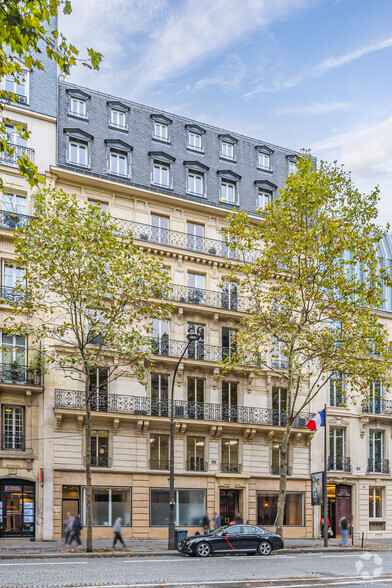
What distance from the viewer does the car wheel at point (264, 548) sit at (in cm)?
2467

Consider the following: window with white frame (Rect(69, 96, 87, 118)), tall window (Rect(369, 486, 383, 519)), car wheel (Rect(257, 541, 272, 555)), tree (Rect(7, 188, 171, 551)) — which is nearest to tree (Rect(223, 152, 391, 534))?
car wheel (Rect(257, 541, 272, 555))

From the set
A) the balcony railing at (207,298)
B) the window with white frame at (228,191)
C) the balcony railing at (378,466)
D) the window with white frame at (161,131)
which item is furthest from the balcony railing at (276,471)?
the window with white frame at (161,131)

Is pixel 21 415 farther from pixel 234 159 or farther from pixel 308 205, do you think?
pixel 234 159

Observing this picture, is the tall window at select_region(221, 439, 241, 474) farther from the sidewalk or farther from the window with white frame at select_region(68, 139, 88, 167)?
the window with white frame at select_region(68, 139, 88, 167)

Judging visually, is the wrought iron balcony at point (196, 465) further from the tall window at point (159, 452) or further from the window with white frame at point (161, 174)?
the window with white frame at point (161, 174)

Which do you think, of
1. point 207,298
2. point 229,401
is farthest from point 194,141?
point 229,401

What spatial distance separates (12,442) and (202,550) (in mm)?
11264

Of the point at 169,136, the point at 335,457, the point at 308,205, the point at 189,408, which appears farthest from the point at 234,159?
the point at 335,457

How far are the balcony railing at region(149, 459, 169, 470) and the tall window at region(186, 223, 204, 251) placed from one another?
1146cm

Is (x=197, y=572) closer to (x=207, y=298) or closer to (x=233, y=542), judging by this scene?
(x=233, y=542)

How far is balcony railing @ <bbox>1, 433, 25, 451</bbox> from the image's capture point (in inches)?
1186

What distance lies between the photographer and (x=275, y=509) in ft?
121

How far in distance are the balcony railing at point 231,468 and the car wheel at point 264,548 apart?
1065 centimetres

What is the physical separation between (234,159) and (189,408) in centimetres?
1546
